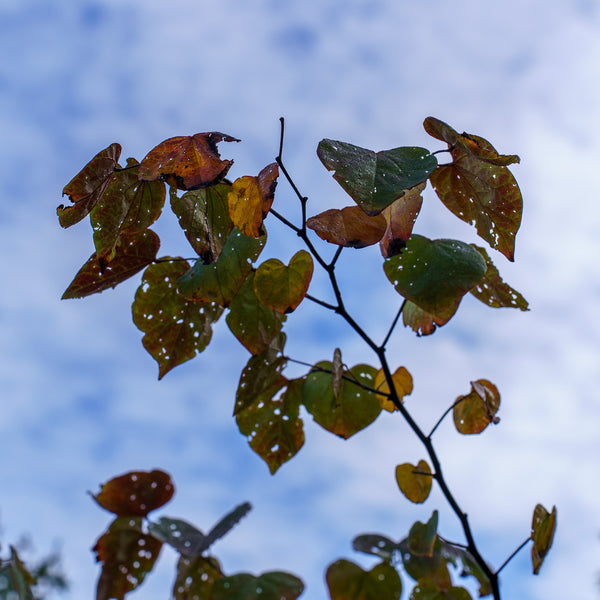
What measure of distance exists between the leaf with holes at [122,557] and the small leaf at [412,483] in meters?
0.43

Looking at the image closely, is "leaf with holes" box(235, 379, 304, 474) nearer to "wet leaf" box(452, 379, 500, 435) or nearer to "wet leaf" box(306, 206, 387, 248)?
"wet leaf" box(452, 379, 500, 435)

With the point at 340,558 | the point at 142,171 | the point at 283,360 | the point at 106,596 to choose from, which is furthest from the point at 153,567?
the point at 142,171

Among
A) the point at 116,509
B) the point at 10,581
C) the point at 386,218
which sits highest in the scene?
the point at 386,218

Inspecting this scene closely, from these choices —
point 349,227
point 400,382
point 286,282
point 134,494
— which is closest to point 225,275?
point 286,282

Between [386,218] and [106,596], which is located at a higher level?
[386,218]

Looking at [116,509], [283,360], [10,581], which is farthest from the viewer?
[283,360]

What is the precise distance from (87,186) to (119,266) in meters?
0.17

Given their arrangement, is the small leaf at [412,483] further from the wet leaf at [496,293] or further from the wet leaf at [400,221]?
the wet leaf at [400,221]

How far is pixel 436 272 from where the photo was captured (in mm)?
672

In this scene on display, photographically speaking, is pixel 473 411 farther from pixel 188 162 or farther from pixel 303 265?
pixel 188 162

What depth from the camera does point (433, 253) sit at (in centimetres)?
69

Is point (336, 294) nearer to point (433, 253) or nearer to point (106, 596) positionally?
point (433, 253)

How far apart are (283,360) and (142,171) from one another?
1.24ft

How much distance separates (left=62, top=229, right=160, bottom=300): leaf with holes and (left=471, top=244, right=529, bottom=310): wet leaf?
50 cm
